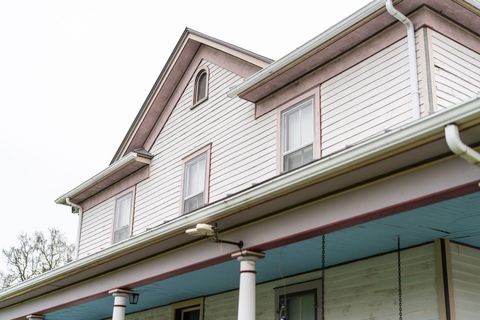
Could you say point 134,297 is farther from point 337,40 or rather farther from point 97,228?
point 97,228

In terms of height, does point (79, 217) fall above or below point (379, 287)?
above

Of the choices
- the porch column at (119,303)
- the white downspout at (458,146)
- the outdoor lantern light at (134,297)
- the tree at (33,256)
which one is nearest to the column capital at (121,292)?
the porch column at (119,303)

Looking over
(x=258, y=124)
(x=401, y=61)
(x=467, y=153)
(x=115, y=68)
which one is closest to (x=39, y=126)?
(x=115, y=68)

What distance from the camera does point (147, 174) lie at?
16.3m

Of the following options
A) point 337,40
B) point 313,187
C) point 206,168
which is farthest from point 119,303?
point 337,40

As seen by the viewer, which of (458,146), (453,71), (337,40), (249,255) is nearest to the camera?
(458,146)

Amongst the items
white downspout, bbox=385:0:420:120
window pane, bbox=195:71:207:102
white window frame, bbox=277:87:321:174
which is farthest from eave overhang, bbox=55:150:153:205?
white downspout, bbox=385:0:420:120

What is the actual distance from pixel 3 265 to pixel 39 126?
465 inches

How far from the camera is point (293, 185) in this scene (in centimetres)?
772

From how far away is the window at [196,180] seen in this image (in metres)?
14.1

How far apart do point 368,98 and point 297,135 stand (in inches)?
67.5

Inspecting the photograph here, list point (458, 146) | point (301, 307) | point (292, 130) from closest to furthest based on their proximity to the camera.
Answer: point (458, 146) → point (301, 307) → point (292, 130)

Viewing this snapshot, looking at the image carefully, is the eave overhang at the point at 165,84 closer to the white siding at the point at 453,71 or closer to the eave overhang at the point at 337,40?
the eave overhang at the point at 337,40

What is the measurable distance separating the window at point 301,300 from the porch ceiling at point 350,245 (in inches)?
9.7
